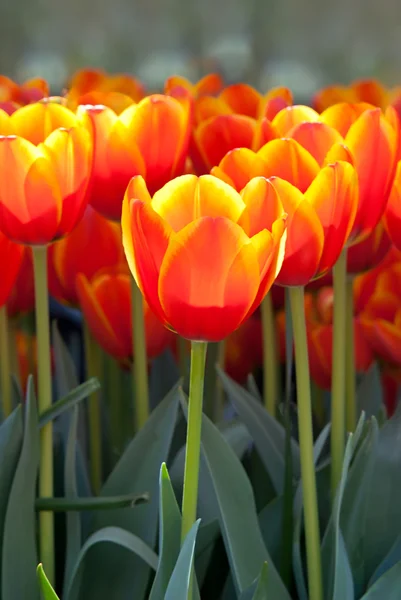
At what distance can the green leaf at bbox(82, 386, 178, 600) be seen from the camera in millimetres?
393

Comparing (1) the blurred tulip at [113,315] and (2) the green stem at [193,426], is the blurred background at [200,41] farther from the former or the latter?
(2) the green stem at [193,426]

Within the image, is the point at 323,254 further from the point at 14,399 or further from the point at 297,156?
the point at 14,399

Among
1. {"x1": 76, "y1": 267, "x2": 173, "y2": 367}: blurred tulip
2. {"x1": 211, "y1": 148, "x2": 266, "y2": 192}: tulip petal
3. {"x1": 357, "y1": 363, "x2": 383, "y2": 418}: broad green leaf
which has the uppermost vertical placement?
{"x1": 211, "y1": 148, "x2": 266, "y2": 192}: tulip petal

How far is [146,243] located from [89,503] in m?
0.15

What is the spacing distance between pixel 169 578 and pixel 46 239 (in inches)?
6.2

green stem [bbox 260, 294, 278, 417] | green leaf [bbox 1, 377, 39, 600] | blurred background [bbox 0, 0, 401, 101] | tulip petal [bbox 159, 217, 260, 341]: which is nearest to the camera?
tulip petal [bbox 159, 217, 260, 341]

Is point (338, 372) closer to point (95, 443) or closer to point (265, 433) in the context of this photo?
point (265, 433)

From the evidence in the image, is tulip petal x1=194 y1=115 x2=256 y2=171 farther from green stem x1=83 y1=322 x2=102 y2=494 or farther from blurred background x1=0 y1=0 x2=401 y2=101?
blurred background x1=0 y1=0 x2=401 y2=101

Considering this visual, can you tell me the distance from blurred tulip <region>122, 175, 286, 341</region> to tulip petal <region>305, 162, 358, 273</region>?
33 millimetres

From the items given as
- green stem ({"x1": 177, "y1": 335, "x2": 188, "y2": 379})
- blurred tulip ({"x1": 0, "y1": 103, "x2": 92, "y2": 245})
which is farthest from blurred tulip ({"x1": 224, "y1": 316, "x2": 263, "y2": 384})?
blurred tulip ({"x1": 0, "y1": 103, "x2": 92, "y2": 245})

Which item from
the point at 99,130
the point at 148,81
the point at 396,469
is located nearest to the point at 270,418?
the point at 396,469

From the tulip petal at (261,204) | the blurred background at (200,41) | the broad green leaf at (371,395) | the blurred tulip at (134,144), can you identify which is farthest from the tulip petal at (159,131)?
the blurred background at (200,41)

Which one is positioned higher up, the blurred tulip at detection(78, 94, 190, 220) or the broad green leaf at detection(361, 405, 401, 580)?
the blurred tulip at detection(78, 94, 190, 220)

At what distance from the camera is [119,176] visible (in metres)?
0.38
